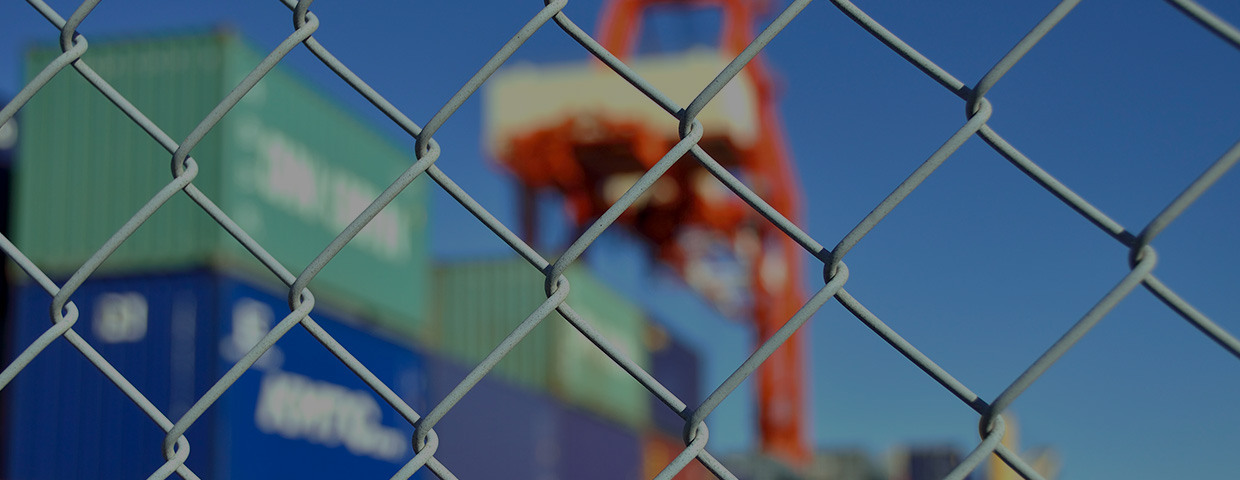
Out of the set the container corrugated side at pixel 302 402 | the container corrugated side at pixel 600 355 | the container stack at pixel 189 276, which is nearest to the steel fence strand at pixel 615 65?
the container corrugated side at pixel 302 402

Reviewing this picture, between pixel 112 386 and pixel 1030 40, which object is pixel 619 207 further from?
pixel 112 386

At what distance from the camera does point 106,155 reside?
34.6 ft

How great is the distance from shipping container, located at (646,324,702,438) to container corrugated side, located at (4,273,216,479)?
44.1 feet

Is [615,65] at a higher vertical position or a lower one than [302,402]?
lower

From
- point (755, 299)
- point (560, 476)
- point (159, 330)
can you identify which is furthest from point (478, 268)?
point (755, 299)

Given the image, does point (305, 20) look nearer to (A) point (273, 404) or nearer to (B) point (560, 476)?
(A) point (273, 404)

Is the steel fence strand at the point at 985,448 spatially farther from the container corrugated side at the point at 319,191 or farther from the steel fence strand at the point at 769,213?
the container corrugated side at the point at 319,191

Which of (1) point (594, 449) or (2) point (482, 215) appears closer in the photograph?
(2) point (482, 215)

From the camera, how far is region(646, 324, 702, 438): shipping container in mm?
23016

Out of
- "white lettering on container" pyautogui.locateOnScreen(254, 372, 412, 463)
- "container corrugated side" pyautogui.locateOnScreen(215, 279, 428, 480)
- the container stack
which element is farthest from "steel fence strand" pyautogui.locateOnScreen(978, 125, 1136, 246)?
"white lettering on container" pyautogui.locateOnScreen(254, 372, 412, 463)

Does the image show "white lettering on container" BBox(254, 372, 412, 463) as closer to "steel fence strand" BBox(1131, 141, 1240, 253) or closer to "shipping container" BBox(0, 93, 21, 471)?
"shipping container" BBox(0, 93, 21, 471)

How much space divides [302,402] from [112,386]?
186 centimetres

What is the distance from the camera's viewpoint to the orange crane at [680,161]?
21.2 meters

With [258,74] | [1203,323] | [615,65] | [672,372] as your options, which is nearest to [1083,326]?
[1203,323]
